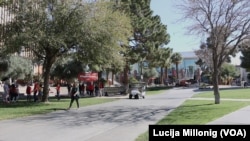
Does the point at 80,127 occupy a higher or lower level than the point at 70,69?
lower

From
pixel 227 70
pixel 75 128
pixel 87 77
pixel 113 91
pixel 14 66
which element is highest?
pixel 227 70

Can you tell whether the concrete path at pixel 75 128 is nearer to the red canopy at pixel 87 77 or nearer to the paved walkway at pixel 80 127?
the paved walkway at pixel 80 127

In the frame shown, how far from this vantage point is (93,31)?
95.3 feet

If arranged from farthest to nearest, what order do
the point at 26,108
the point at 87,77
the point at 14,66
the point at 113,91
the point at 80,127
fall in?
the point at 87,77 < the point at 14,66 < the point at 113,91 < the point at 26,108 < the point at 80,127

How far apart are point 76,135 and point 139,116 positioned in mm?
6333

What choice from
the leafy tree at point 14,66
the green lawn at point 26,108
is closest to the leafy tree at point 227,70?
the leafy tree at point 14,66

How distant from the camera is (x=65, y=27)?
2891 centimetres

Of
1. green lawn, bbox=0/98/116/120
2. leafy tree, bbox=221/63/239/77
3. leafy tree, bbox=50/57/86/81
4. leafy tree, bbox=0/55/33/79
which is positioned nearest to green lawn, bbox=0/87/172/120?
green lawn, bbox=0/98/116/120

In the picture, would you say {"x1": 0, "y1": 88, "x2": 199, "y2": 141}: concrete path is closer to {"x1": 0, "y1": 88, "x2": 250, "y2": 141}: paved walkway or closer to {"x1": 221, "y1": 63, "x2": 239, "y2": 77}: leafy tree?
{"x1": 0, "y1": 88, "x2": 250, "y2": 141}: paved walkway

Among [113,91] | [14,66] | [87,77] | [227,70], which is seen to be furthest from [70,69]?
[227,70]

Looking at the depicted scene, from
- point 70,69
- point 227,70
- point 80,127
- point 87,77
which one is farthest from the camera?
point 227,70

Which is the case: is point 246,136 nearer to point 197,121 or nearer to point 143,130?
point 143,130

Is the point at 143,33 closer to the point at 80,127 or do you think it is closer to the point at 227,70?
the point at 80,127

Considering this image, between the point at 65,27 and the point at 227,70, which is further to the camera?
the point at 227,70
